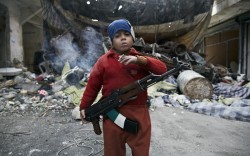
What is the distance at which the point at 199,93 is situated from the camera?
19.1ft

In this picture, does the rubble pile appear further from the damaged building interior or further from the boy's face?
the boy's face

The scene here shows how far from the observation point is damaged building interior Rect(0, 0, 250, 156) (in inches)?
136

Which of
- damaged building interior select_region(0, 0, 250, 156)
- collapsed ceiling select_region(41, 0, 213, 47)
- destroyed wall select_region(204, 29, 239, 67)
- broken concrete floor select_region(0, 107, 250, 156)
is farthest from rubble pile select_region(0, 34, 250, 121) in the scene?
destroyed wall select_region(204, 29, 239, 67)

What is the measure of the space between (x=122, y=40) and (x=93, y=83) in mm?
415

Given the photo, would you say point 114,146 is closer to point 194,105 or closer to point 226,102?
point 194,105

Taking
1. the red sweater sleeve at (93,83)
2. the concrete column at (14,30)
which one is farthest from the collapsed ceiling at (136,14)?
the red sweater sleeve at (93,83)

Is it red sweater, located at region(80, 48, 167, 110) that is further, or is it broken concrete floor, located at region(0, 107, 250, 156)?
broken concrete floor, located at region(0, 107, 250, 156)

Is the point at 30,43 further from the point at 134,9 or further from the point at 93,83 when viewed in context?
the point at 93,83

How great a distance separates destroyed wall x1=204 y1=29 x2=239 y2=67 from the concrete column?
9882 mm

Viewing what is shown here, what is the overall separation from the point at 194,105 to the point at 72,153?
3.08 metres

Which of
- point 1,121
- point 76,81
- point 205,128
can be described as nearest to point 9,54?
point 76,81

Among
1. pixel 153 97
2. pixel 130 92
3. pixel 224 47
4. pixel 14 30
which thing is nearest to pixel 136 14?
pixel 153 97

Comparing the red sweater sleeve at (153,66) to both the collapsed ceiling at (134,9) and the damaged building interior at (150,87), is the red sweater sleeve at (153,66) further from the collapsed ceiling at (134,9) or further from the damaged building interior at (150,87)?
the collapsed ceiling at (134,9)

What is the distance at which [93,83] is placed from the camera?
1.90 m
